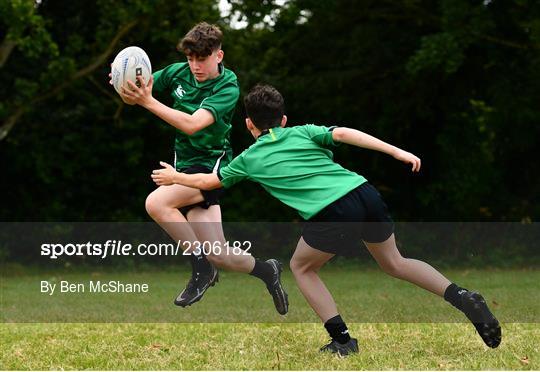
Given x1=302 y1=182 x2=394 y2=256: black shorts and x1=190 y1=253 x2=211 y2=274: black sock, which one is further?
x1=190 y1=253 x2=211 y2=274: black sock

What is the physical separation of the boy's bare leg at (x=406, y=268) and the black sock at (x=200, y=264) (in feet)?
4.12

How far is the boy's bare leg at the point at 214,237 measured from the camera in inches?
261

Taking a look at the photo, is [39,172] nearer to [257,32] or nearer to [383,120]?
[257,32]

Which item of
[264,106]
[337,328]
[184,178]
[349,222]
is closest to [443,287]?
[337,328]

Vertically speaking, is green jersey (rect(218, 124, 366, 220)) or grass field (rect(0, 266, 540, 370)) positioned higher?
green jersey (rect(218, 124, 366, 220))

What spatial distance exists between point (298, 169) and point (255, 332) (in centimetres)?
210

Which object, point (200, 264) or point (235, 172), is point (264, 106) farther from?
point (200, 264)

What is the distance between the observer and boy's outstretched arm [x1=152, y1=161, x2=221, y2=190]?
19.2ft

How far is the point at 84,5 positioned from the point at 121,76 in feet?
38.1

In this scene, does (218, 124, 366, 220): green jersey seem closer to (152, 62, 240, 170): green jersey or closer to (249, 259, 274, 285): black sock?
(152, 62, 240, 170): green jersey

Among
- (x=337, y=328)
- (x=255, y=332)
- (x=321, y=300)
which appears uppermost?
(x=321, y=300)

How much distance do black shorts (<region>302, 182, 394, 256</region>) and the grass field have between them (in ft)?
2.46

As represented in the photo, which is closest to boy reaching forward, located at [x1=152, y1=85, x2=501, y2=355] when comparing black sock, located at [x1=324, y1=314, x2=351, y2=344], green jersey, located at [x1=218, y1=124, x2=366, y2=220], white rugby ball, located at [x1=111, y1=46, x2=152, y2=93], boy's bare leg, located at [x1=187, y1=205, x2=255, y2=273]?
green jersey, located at [x1=218, y1=124, x2=366, y2=220]

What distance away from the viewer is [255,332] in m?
7.38
